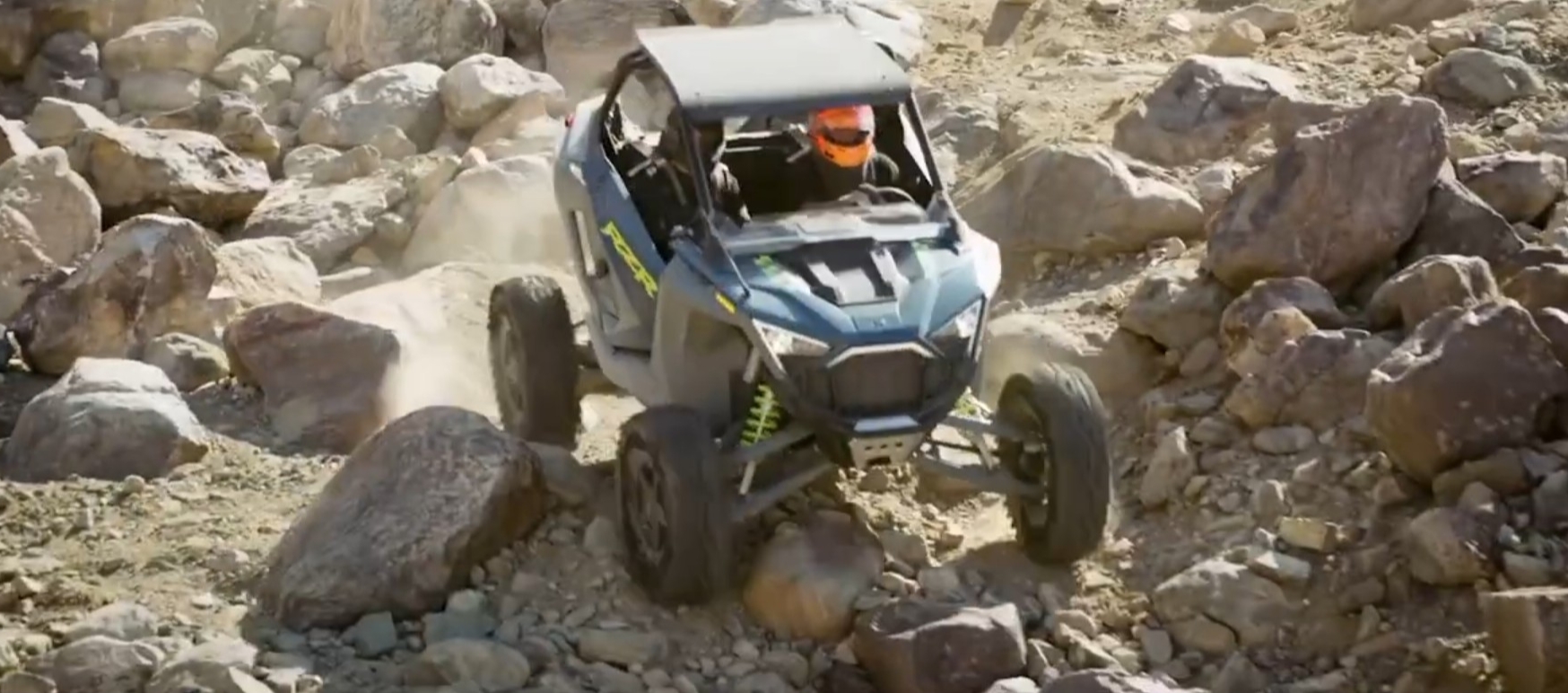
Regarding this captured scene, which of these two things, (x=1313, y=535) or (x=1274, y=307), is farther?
(x=1274, y=307)

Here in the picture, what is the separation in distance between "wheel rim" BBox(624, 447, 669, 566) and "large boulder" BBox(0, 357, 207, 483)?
2.36 metres

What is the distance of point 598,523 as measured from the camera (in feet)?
24.6

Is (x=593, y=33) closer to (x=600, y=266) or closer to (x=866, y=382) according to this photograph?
(x=600, y=266)

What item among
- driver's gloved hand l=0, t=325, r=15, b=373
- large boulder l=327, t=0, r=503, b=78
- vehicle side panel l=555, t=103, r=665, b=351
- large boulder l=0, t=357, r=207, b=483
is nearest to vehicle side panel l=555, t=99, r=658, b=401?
vehicle side panel l=555, t=103, r=665, b=351

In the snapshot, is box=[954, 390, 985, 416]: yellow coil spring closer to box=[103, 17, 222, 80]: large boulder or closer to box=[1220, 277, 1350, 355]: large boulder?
box=[1220, 277, 1350, 355]: large boulder

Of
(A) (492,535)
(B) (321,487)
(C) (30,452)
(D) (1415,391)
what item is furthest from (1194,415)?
(C) (30,452)

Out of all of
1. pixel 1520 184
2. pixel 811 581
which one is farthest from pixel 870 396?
pixel 1520 184

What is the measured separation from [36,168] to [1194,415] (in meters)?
6.99

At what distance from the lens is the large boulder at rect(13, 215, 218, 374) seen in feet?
34.8

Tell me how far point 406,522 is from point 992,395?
8.99 ft

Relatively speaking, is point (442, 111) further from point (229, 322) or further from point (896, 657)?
point (896, 657)

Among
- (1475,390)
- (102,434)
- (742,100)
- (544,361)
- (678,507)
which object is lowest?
(102,434)

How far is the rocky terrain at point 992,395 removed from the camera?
680 centimetres

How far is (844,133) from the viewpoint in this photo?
7.65m
